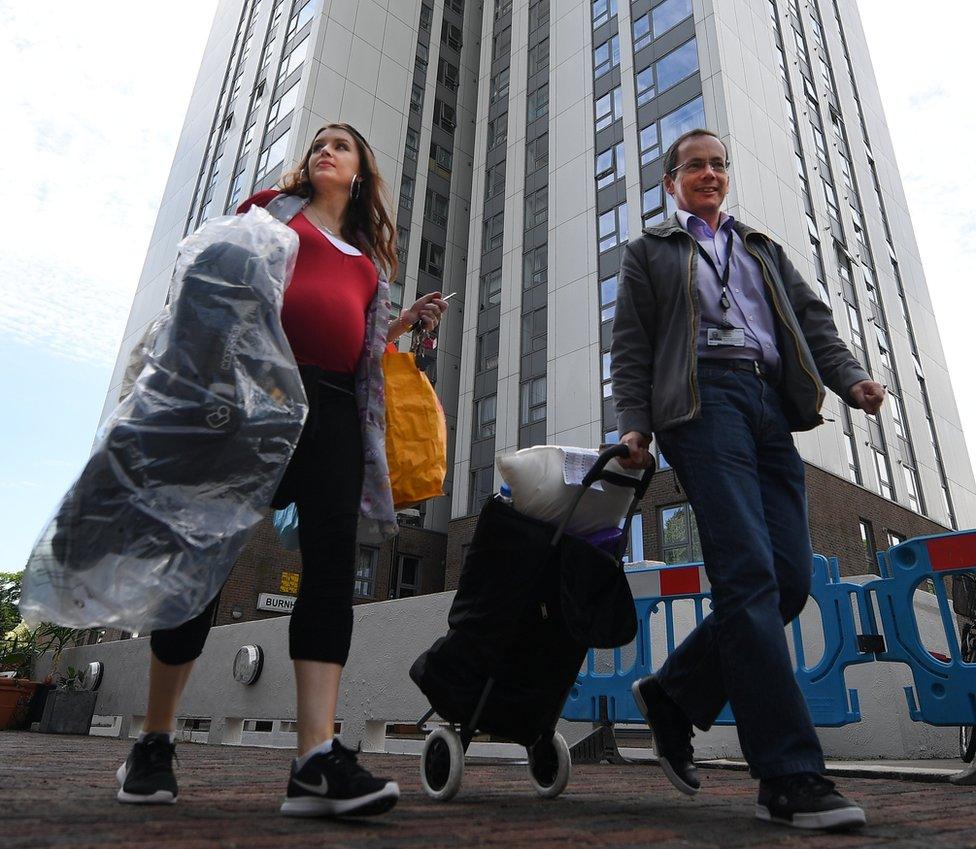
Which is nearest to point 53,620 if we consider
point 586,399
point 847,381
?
point 847,381

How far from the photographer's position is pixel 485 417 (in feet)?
88.0

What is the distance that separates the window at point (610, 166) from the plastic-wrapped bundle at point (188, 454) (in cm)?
2396

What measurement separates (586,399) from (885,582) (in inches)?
714

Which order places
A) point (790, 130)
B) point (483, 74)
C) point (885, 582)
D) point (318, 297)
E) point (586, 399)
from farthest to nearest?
1. point (483, 74)
2. point (790, 130)
3. point (586, 399)
4. point (885, 582)
5. point (318, 297)

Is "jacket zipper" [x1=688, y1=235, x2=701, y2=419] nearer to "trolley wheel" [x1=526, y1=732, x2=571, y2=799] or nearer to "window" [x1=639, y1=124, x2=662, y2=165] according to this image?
"trolley wheel" [x1=526, y1=732, x2=571, y2=799]

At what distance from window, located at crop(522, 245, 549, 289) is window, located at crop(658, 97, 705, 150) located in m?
5.49

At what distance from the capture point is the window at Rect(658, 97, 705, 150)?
22413 millimetres

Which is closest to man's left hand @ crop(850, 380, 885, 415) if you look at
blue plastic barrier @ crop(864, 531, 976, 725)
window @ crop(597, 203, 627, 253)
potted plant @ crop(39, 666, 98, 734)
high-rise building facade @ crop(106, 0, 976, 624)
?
blue plastic barrier @ crop(864, 531, 976, 725)

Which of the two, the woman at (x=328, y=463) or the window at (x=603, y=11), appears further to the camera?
the window at (x=603, y=11)

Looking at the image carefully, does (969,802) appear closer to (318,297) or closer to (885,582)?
(885,582)

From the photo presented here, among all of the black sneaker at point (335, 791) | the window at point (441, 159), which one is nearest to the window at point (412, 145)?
the window at point (441, 159)

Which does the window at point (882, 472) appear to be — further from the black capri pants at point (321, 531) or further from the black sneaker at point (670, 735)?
the black capri pants at point (321, 531)

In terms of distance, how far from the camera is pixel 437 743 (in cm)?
252

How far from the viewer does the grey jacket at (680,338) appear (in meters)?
2.46
